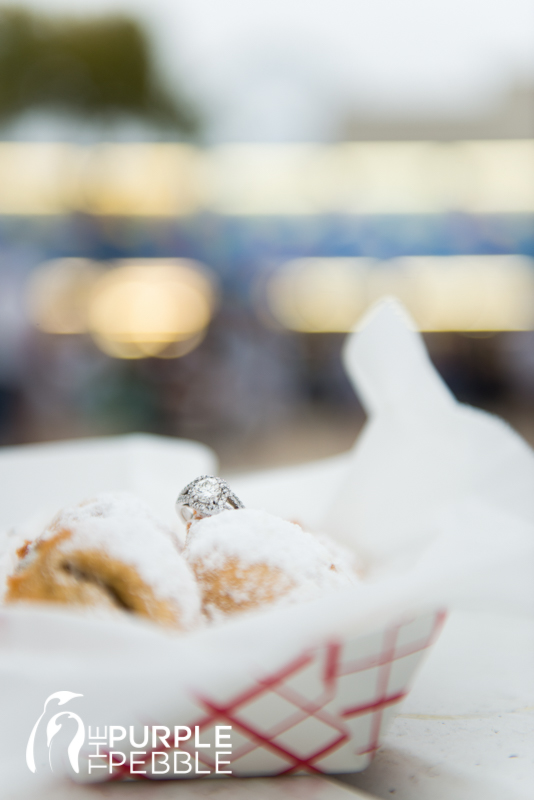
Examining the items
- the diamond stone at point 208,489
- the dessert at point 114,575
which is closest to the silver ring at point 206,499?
the diamond stone at point 208,489

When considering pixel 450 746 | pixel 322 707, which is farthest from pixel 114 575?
pixel 450 746

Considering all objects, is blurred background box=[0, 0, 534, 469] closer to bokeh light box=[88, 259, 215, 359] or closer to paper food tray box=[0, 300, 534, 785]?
bokeh light box=[88, 259, 215, 359]

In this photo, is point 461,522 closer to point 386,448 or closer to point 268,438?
point 386,448

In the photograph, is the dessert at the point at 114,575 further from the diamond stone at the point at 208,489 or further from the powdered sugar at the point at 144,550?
the diamond stone at the point at 208,489

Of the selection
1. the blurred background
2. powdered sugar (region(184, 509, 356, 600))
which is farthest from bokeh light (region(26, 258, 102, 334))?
powdered sugar (region(184, 509, 356, 600))

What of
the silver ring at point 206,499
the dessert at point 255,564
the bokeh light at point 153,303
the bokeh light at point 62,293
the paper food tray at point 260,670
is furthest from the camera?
the bokeh light at point 153,303

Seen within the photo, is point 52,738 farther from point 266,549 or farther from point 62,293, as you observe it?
point 62,293
